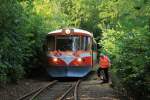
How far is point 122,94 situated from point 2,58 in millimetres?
6192

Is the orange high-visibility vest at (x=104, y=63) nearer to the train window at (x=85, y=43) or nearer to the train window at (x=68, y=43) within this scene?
the train window at (x=68, y=43)

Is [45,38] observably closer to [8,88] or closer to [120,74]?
[8,88]

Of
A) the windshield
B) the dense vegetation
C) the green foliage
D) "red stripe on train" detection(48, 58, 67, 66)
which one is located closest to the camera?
the green foliage

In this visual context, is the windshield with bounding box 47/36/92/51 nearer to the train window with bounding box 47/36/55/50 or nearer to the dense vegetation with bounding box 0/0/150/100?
the train window with bounding box 47/36/55/50

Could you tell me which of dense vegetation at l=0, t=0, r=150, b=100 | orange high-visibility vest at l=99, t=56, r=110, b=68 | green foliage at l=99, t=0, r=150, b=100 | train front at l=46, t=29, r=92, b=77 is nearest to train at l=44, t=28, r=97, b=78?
train front at l=46, t=29, r=92, b=77

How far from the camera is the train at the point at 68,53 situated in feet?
94.3

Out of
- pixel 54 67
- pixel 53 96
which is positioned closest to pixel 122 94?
pixel 53 96

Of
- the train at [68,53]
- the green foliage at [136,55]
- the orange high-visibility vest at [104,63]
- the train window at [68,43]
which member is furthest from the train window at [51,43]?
the green foliage at [136,55]

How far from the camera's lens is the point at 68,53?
95.1 ft

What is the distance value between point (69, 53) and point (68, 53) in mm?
57

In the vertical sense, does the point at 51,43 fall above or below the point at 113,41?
below

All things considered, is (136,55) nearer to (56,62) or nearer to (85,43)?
(56,62)

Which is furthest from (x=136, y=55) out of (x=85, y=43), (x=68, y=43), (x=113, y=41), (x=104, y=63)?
(x=85, y=43)

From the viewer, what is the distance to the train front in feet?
94.3
